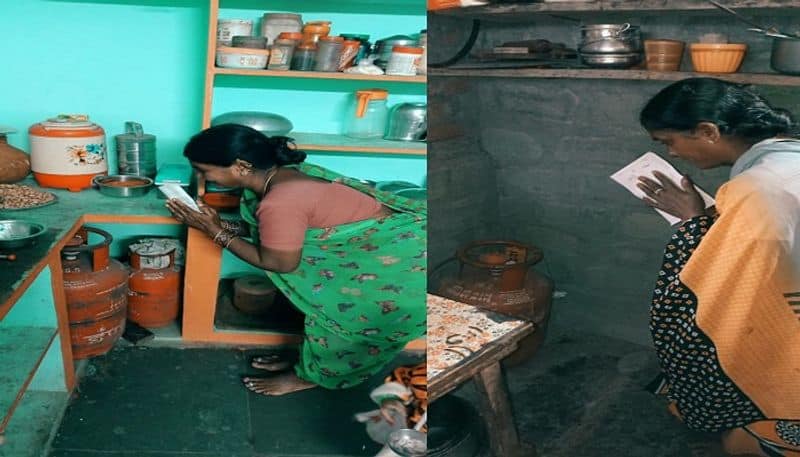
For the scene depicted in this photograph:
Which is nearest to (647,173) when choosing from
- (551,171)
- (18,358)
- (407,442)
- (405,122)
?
(551,171)

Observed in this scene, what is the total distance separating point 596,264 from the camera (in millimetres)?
556

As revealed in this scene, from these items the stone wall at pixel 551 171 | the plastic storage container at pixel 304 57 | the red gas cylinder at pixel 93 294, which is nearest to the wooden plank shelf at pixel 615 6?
the stone wall at pixel 551 171

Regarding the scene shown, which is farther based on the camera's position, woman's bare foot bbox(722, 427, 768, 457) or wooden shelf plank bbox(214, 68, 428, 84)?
wooden shelf plank bbox(214, 68, 428, 84)

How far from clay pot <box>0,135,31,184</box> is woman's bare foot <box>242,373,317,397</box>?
45cm

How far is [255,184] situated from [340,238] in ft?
0.49

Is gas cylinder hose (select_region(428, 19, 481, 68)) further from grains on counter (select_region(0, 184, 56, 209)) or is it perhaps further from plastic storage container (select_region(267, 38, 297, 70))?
grains on counter (select_region(0, 184, 56, 209))

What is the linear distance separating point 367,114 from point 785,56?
51 centimetres

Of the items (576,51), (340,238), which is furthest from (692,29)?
(340,238)

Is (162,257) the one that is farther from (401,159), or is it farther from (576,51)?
(576,51)

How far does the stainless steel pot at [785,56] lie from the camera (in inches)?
18.5

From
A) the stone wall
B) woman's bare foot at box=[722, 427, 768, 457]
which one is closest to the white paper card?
the stone wall

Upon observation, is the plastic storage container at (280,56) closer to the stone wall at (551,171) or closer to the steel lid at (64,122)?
the steel lid at (64,122)

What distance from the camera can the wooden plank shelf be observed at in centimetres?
46

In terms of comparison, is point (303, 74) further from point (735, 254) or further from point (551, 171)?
point (735, 254)
